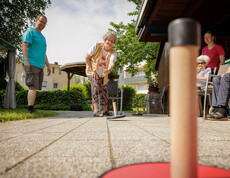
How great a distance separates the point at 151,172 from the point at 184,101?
0.42 m

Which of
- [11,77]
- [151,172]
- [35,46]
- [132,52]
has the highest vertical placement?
[132,52]

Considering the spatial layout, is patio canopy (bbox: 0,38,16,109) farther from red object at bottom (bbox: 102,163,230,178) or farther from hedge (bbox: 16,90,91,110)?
red object at bottom (bbox: 102,163,230,178)

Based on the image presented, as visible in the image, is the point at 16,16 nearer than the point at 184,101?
No

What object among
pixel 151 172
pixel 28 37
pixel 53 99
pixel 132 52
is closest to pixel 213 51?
pixel 151 172

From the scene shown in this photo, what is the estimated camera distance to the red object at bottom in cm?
72

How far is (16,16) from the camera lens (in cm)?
1217

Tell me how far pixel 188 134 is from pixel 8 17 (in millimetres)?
14394

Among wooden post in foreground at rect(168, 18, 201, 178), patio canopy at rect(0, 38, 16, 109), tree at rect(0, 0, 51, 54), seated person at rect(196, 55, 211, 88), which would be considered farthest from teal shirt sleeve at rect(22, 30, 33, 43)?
tree at rect(0, 0, 51, 54)

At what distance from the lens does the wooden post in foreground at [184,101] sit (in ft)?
1.64

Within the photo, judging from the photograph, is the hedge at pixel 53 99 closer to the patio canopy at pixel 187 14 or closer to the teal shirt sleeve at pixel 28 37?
the patio canopy at pixel 187 14

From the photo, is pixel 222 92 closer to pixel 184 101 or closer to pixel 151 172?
pixel 151 172

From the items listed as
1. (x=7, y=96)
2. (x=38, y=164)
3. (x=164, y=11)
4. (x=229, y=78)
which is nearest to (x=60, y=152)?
(x=38, y=164)

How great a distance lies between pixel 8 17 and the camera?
11.9m

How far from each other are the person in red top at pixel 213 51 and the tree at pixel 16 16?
1226 centimetres
